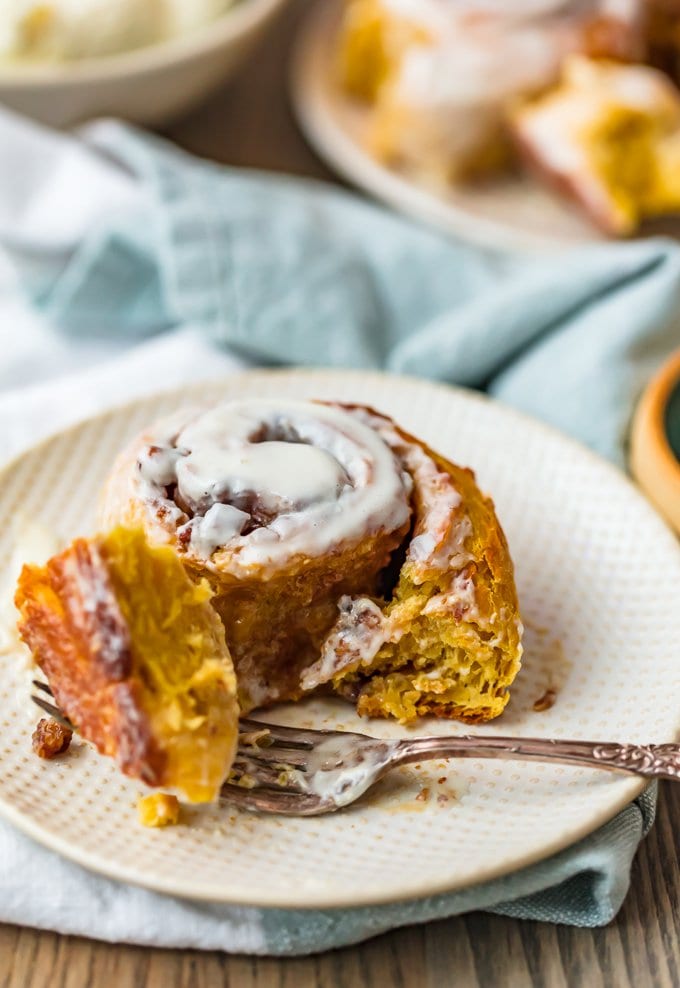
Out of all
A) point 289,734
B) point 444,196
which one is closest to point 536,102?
point 444,196

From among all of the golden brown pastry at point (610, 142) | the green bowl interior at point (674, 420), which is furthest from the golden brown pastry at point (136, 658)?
the golden brown pastry at point (610, 142)

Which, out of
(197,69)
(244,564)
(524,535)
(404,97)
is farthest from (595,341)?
(197,69)

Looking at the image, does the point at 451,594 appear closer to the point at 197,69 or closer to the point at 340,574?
the point at 340,574

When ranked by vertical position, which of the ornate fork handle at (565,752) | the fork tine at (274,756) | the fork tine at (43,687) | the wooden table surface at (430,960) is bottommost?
the wooden table surface at (430,960)

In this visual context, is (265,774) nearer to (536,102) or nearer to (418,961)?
(418,961)

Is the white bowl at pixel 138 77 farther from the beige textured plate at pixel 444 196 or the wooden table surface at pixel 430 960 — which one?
the wooden table surface at pixel 430 960
